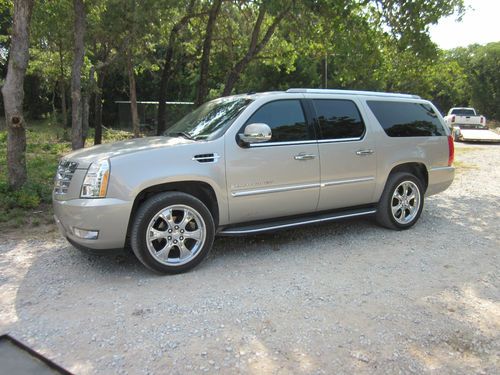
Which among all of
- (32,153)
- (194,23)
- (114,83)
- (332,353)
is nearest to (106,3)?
(194,23)

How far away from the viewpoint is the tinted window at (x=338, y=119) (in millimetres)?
5605

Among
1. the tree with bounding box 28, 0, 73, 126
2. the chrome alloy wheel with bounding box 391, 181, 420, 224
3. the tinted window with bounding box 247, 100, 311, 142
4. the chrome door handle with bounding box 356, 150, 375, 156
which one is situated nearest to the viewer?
the tinted window with bounding box 247, 100, 311, 142

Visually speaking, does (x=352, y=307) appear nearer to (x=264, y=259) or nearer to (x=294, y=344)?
(x=294, y=344)

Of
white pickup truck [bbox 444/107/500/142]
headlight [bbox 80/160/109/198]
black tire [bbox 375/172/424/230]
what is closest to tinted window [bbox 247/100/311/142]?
black tire [bbox 375/172/424/230]

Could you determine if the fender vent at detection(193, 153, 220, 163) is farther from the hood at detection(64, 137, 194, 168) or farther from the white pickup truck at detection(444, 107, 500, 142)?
the white pickup truck at detection(444, 107, 500, 142)

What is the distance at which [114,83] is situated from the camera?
34469mm

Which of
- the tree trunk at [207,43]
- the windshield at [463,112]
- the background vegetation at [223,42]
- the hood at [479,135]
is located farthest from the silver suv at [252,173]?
the windshield at [463,112]

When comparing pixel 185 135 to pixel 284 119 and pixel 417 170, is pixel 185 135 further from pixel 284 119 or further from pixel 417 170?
pixel 417 170

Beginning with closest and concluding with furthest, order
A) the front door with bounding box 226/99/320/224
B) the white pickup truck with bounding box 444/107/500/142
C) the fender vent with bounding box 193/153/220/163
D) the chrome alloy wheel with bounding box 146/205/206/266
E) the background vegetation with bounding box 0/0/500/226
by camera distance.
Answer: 1. the chrome alloy wheel with bounding box 146/205/206/266
2. the fender vent with bounding box 193/153/220/163
3. the front door with bounding box 226/99/320/224
4. the background vegetation with bounding box 0/0/500/226
5. the white pickup truck with bounding box 444/107/500/142

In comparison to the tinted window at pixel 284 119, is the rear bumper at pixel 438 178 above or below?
below

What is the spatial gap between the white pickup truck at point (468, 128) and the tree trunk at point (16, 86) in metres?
18.3

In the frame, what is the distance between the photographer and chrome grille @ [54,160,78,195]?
15.1ft

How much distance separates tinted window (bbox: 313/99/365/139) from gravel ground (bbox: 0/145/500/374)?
1.37 metres

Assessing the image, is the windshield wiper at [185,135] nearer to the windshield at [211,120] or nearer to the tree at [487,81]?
the windshield at [211,120]
